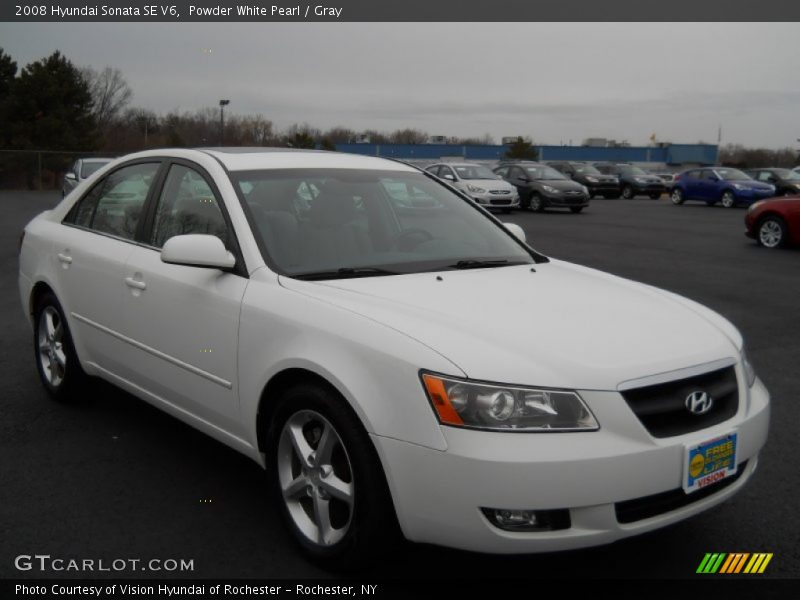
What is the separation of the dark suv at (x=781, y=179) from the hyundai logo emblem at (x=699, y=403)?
31548 millimetres

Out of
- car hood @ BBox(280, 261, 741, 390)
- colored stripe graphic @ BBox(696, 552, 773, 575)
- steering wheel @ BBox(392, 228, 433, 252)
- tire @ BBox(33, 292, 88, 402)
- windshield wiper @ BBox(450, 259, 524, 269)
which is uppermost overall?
steering wheel @ BBox(392, 228, 433, 252)

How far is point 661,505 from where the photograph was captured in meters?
2.82

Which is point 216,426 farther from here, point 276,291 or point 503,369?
point 503,369

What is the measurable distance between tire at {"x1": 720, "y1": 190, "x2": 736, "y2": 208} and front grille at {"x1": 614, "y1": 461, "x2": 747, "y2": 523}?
31.2 meters

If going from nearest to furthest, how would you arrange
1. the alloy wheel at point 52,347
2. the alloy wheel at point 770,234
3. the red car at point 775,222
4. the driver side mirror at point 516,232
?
1. the driver side mirror at point 516,232
2. the alloy wheel at point 52,347
3. the red car at point 775,222
4. the alloy wheel at point 770,234

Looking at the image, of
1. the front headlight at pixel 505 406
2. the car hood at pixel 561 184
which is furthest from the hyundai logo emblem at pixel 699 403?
the car hood at pixel 561 184

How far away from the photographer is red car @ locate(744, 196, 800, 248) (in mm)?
16047

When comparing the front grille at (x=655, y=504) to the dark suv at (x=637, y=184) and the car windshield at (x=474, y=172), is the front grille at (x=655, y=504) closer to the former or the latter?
the car windshield at (x=474, y=172)

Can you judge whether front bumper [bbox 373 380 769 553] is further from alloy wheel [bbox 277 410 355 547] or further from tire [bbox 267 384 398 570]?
alloy wheel [bbox 277 410 355 547]

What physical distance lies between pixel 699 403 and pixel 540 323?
0.62 meters

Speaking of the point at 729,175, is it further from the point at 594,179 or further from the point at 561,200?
the point at 561,200

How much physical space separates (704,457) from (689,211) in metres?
28.7

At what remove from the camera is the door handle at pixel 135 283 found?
4.11m

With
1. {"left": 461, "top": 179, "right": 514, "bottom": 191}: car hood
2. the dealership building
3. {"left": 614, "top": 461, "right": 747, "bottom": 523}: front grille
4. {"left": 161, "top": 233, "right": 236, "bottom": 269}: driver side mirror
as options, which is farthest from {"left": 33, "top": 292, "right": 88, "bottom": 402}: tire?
the dealership building
